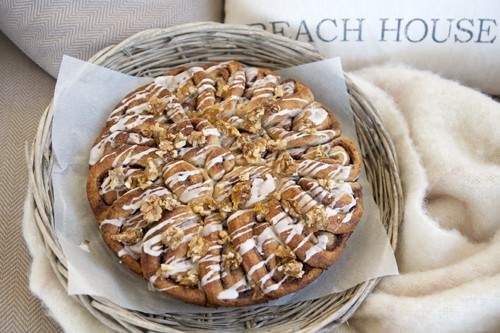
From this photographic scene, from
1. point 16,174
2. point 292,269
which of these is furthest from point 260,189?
point 16,174

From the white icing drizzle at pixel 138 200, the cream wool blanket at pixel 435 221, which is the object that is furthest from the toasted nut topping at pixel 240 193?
the cream wool blanket at pixel 435 221

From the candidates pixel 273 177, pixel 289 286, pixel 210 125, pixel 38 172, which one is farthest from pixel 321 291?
pixel 38 172

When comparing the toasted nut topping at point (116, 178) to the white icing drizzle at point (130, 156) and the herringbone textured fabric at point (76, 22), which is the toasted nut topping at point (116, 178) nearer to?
the white icing drizzle at point (130, 156)

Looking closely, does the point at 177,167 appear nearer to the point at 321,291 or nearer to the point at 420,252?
the point at 321,291

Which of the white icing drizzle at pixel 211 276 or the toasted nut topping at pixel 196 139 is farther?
the toasted nut topping at pixel 196 139

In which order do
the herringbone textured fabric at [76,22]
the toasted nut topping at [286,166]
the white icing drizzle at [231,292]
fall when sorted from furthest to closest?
the herringbone textured fabric at [76,22] → the toasted nut topping at [286,166] → the white icing drizzle at [231,292]

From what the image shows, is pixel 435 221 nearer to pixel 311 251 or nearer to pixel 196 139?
pixel 311 251

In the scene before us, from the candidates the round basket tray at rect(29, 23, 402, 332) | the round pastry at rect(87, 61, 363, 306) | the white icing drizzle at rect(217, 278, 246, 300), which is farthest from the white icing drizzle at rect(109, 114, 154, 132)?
the white icing drizzle at rect(217, 278, 246, 300)
